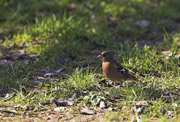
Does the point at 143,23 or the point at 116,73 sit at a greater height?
the point at 143,23

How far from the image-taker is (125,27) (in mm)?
6961

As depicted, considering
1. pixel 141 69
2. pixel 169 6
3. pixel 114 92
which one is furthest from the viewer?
pixel 169 6

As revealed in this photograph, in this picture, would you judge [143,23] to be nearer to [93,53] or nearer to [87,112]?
[93,53]

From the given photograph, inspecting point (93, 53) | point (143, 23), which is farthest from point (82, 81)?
point (143, 23)

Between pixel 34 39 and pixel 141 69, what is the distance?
264 centimetres

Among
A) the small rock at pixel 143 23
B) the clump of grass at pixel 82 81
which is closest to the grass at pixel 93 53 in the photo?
the clump of grass at pixel 82 81

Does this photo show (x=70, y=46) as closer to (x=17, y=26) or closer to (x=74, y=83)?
(x=74, y=83)

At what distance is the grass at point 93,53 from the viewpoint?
147 inches

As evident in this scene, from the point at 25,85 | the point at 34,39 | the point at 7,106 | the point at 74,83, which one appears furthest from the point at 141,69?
the point at 34,39

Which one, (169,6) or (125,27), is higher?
(169,6)

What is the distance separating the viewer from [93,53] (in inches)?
228

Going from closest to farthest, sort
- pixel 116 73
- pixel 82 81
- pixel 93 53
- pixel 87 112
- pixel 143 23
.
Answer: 1. pixel 87 112
2. pixel 82 81
3. pixel 116 73
4. pixel 93 53
5. pixel 143 23

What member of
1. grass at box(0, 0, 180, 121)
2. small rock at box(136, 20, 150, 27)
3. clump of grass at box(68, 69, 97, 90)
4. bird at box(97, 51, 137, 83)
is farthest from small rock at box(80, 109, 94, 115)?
small rock at box(136, 20, 150, 27)

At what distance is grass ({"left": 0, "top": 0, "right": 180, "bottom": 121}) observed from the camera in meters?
3.74
